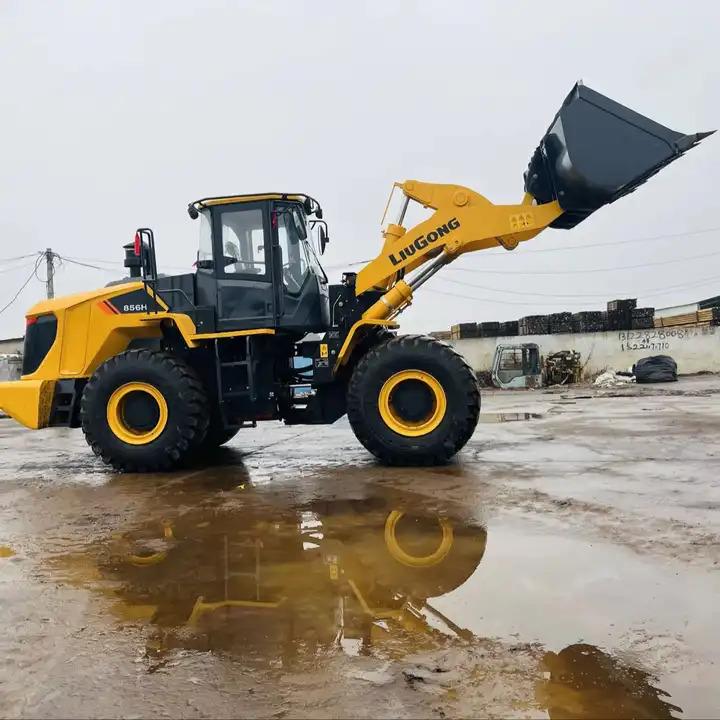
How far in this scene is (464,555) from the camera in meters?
3.72

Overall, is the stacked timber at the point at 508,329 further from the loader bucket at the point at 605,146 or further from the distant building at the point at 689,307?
the loader bucket at the point at 605,146

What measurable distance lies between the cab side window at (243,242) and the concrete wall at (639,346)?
2310cm

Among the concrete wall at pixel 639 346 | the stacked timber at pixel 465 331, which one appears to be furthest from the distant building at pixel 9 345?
the concrete wall at pixel 639 346

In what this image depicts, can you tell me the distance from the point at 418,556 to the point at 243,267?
4.45 metres

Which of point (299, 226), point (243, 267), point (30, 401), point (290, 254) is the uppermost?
point (299, 226)

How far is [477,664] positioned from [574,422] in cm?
845

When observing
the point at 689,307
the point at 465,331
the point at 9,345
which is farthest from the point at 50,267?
the point at 689,307

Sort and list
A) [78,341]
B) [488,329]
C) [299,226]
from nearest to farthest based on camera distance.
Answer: [299,226] < [78,341] < [488,329]

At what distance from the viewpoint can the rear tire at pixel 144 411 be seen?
23.0 ft

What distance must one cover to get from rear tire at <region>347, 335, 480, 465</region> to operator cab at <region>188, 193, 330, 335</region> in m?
0.98

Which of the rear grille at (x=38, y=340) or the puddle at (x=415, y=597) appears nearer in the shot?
the puddle at (x=415, y=597)

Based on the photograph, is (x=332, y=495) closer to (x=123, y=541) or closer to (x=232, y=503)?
(x=232, y=503)

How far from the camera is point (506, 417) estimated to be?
471 inches

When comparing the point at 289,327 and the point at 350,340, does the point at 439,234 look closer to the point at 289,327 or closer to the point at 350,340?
the point at 350,340
